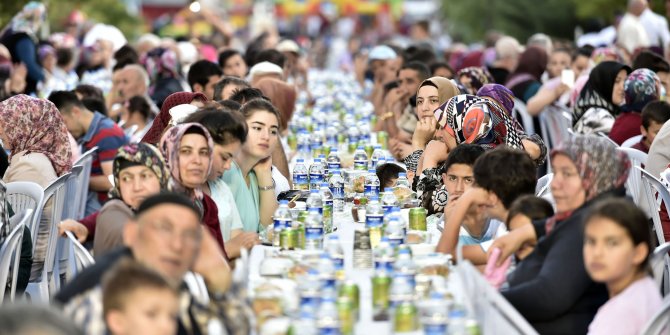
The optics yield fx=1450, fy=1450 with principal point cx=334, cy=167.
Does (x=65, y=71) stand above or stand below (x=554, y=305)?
above

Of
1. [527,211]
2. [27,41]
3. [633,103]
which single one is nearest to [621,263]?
[527,211]

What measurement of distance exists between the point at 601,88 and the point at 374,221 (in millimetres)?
5506

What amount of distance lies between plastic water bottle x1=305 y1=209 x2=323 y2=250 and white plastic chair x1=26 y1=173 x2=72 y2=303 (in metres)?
1.70

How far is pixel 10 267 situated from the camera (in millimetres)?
6879

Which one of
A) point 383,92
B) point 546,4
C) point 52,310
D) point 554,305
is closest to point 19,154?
point 554,305

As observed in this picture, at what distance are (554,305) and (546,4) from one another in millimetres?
26835

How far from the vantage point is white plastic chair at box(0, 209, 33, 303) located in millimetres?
6168

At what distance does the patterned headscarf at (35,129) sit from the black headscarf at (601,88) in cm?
481

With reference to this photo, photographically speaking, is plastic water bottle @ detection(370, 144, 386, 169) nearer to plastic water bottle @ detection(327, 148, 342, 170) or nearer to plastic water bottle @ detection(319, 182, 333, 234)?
plastic water bottle @ detection(327, 148, 342, 170)

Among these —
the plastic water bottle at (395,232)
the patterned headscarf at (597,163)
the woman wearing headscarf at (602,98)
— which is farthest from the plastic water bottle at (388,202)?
the woman wearing headscarf at (602,98)

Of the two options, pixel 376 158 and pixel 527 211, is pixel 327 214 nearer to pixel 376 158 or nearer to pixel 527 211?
pixel 527 211

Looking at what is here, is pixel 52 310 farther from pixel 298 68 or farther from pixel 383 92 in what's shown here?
pixel 298 68

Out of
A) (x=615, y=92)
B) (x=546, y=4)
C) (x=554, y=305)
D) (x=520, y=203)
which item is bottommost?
(x=554, y=305)

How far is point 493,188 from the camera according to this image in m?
5.98
